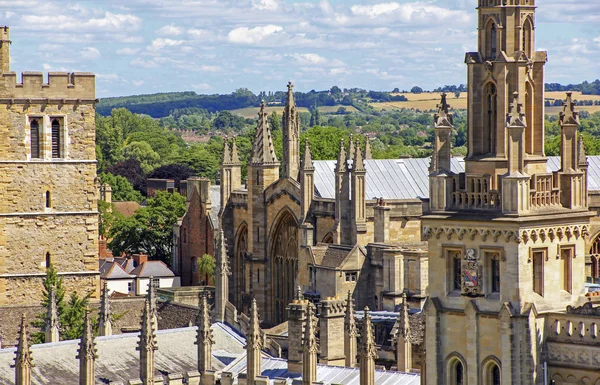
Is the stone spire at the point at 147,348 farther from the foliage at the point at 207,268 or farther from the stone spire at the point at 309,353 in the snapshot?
the foliage at the point at 207,268

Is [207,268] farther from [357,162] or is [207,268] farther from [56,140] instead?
[357,162]

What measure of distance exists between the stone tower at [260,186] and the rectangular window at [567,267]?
135 feet

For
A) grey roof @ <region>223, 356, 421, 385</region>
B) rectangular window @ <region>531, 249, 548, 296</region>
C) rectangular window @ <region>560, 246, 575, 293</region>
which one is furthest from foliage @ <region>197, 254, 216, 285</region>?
rectangular window @ <region>531, 249, 548, 296</region>

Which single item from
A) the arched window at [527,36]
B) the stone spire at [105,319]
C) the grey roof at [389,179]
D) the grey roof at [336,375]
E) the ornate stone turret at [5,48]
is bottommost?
the grey roof at [336,375]

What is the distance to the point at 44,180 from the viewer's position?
72500 millimetres

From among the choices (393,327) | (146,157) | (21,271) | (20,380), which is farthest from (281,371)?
(146,157)

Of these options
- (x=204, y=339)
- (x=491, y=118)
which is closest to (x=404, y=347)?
(x=204, y=339)

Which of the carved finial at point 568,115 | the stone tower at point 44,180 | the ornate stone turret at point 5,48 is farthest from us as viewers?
the ornate stone turret at point 5,48

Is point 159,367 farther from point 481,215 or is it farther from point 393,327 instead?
point 481,215

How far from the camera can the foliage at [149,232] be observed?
4363 inches

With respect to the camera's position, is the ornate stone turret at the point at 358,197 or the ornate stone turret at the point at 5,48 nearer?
the ornate stone turret at the point at 358,197

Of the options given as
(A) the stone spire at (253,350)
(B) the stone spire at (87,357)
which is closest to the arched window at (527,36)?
(A) the stone spire at (253,350)

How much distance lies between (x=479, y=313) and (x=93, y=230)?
3761 centimetres

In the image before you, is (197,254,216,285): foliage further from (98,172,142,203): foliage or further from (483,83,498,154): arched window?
(483,83,498,154): arched window
